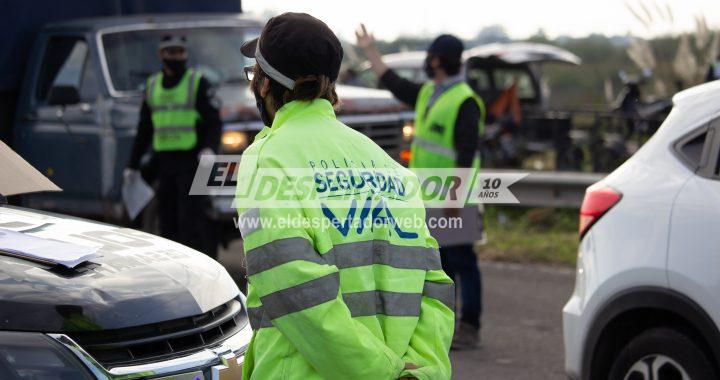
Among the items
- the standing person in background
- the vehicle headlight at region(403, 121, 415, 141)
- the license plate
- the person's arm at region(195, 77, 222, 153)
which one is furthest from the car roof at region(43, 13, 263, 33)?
the license plate

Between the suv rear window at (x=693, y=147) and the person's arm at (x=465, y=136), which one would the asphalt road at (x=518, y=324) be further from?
the suv rear window at (x=693, y=147)

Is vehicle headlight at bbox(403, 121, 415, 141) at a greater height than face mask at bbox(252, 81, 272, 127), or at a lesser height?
lesser

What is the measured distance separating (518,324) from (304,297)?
5.51 meters

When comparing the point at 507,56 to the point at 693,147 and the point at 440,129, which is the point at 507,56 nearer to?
the point at 440,129

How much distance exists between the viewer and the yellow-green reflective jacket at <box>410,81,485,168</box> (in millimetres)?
7344

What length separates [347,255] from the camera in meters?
2.97

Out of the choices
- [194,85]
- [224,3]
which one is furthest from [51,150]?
[224,3]

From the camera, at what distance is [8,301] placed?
367 centimetres

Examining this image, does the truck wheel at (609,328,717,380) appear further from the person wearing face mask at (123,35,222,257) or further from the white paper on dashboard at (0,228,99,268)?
the person wearing face mask at (123,35,222,257)

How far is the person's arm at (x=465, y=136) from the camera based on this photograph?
7305 mm

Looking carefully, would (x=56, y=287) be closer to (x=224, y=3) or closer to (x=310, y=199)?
(x=310, y=199)

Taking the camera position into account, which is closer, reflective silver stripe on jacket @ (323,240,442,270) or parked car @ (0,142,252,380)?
reflective silver stripe on jacket @ (323,240,442,270)

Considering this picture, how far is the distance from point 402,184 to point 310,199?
334 millimetres

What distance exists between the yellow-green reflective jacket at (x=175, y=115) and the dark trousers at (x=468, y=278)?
2166 millimetres
